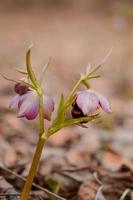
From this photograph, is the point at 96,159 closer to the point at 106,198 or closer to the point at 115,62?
the point at 106,198

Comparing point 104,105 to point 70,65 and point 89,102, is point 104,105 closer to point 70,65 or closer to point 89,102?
point 89,102

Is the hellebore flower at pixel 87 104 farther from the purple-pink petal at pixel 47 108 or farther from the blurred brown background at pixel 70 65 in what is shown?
the blurred brown background at pixel 70 65

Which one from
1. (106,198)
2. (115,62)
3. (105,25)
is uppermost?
(105,25)

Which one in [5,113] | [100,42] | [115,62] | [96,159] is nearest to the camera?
[96,159]

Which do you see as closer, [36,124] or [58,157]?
[58,157]

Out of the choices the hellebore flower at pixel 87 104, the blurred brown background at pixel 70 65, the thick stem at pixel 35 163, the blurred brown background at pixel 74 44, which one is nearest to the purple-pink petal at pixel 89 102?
the hellebore flower at pixel 87 104

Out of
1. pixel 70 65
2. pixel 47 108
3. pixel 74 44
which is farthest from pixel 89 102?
pixel 74 44

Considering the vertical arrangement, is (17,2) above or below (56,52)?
above

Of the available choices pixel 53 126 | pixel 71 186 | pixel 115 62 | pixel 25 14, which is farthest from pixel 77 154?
pixel 25 14

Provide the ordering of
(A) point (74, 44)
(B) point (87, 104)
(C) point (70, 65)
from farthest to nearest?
(A) point (74, 44), (C) point (70, 65), (B) point (87, 104)
